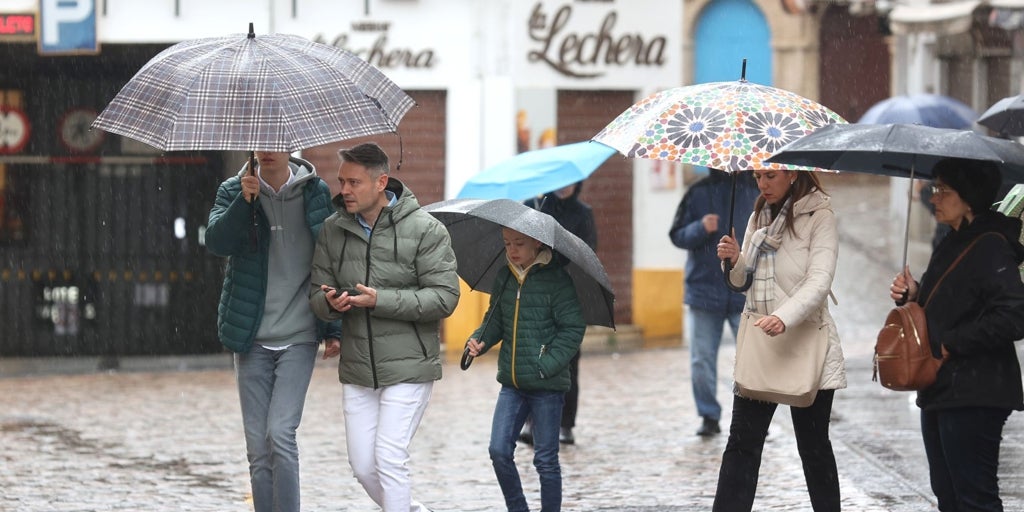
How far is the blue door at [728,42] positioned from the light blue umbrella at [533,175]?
12786 mm

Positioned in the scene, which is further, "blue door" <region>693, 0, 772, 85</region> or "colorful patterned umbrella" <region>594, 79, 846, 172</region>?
"blue door" <region>693, 0, 772, 85</region>

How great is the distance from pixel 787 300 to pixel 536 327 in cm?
122

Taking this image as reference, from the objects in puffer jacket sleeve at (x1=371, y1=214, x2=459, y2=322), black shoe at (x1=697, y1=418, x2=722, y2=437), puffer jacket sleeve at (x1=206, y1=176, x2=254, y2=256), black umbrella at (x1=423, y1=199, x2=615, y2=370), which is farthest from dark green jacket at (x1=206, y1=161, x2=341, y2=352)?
black shoe at (x1=697, y1=418, x2=722, y2=437)

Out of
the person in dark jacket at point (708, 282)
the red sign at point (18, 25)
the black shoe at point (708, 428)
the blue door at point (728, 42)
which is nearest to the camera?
the person in dark jacket at point (708, 282)

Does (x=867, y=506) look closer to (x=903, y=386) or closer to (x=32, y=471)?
(x=903, y=386)

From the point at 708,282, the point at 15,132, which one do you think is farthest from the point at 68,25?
the point at 708,282

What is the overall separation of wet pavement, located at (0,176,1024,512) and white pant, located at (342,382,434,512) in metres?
1.81

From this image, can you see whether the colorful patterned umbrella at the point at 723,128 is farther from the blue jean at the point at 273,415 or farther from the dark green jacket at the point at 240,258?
the blue jean at the point at 273,415

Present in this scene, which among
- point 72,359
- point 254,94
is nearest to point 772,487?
point 254,94

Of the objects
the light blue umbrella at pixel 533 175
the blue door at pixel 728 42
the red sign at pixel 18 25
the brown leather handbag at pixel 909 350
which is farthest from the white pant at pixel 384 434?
the blue door at pixel 728 42

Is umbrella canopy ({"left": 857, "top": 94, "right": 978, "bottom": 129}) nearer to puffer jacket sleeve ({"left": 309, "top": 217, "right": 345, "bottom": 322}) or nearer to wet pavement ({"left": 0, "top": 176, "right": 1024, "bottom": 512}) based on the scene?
wet pavement ({"left": 0, "top": 176, "right": 1024, "bottom": 512})

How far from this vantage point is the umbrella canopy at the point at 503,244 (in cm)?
722

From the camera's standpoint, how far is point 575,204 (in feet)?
34.9

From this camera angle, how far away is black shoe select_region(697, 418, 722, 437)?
35.6 feet
